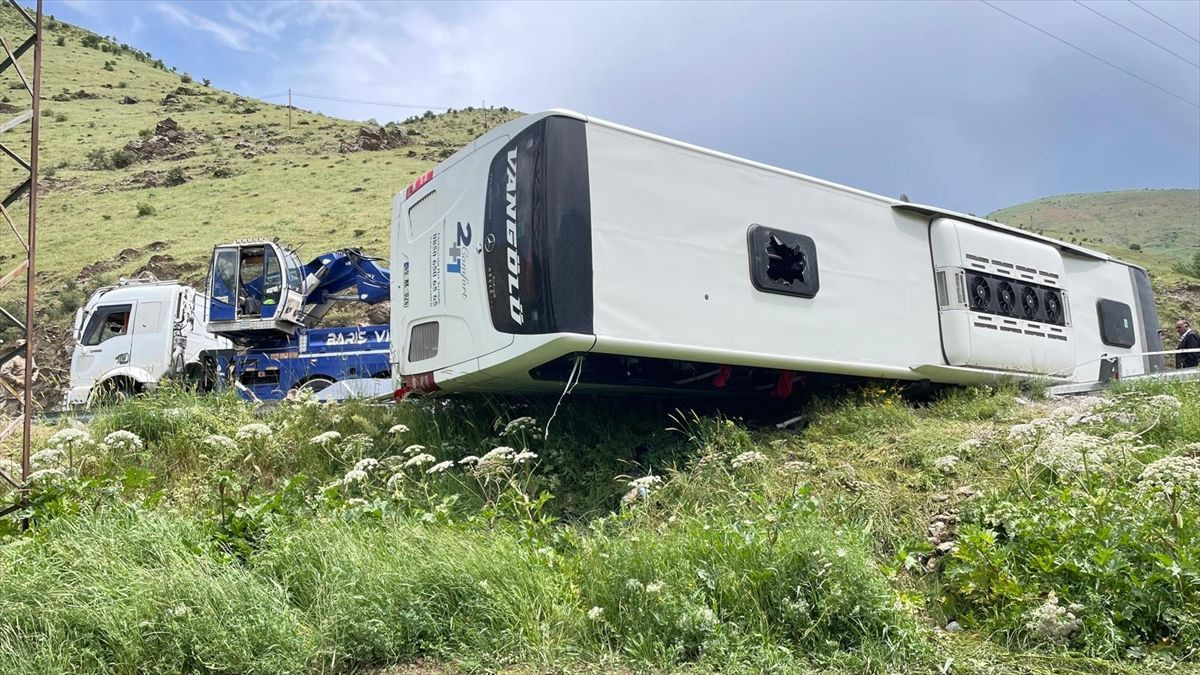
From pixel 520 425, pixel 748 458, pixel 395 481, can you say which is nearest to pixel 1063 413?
pixel 748 458

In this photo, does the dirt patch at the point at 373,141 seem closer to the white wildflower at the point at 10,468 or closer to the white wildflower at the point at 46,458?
the white wildflower at the point at 10,468

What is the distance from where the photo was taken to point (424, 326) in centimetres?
707

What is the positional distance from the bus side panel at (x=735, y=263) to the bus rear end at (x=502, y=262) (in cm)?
20

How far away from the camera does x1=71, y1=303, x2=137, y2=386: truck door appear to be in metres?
14.3

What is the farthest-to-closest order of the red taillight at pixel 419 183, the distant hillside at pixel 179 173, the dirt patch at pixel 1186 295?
the distant hillside at pixel 179 173 < the dirt patch at pixel 1186 295 < the red taillight at pixel 419 183

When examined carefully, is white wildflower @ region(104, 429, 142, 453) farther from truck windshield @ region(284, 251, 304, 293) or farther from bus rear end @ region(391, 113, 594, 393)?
truck windshield @ region(284, 251, 304, 293)

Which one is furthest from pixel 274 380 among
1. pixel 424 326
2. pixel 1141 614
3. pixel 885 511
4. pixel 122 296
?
pixel 1141 614

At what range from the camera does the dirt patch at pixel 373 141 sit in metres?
44.1

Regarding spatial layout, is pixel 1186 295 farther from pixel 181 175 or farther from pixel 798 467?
pixel 181 175

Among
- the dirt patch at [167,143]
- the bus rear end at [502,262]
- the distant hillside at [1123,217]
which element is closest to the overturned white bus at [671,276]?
the bus rear end at [502,262]

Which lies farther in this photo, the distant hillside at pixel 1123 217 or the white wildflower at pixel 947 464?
the distant hillside at pixel 1123 217

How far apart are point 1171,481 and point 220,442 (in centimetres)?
629

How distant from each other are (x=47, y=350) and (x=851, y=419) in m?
20.4

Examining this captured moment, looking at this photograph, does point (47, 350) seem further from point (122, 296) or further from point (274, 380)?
point (274, 380)
